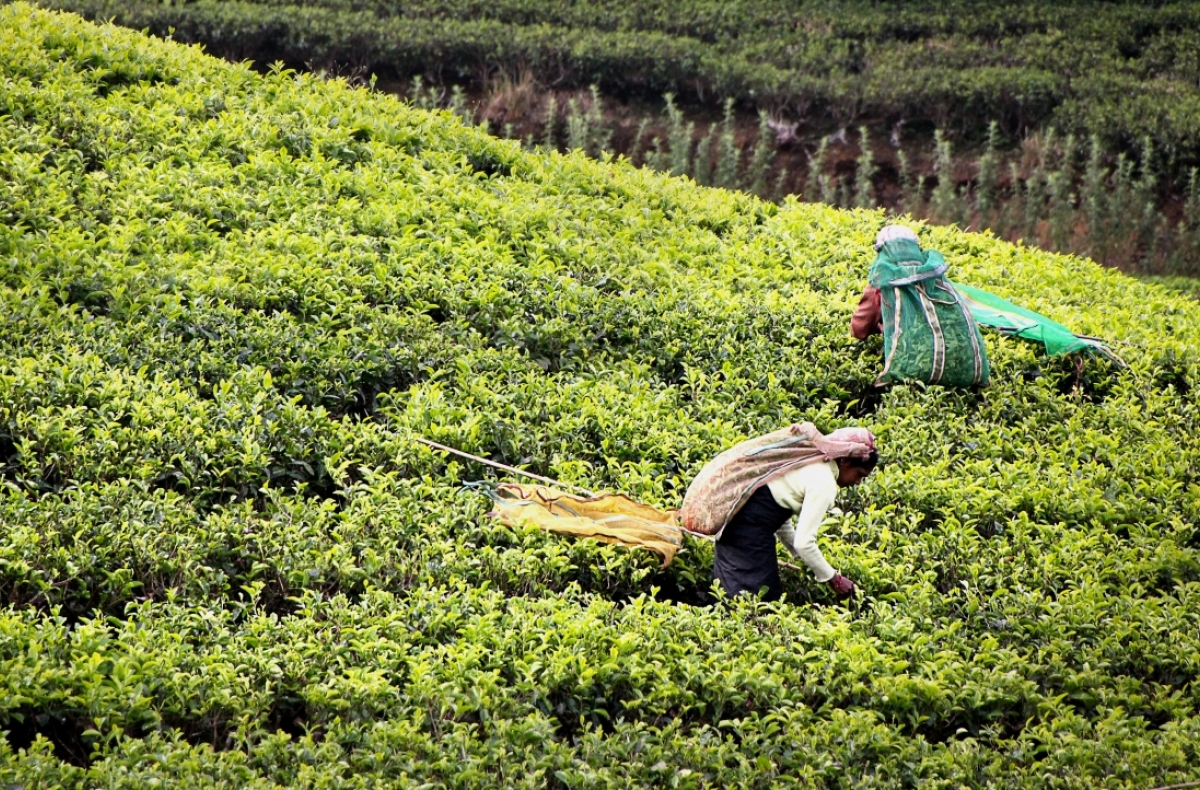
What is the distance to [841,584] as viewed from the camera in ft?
16.3

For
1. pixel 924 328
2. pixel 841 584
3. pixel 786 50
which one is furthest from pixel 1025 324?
pixel 786 50

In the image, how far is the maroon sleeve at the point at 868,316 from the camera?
7.05m

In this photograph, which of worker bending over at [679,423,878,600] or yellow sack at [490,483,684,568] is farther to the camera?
yellow sack at [490,483,684,568]

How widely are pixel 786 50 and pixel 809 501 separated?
43.9 ft

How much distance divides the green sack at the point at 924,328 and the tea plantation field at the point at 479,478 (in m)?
0.19

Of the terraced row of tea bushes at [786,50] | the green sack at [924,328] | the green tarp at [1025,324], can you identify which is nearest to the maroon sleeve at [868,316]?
the green sack at [924,328]

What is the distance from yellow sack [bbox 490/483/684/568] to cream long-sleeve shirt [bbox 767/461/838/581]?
0.47 meters

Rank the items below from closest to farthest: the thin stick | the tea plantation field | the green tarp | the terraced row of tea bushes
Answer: the tea plantation field < the thin stick < the green tarp < the terraced row of tea bushes

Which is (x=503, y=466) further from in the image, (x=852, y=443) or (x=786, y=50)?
(x=786, y=50)

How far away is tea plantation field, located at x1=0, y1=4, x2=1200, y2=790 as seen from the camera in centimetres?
395

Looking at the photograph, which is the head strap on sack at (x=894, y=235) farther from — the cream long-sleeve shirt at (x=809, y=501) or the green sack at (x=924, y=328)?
the cream long-sleeve shirt at (x=809, y=501)

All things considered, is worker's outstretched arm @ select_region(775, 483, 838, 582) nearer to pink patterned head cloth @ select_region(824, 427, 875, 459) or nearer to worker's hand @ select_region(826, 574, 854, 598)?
worker's hand @ select_region(826, 574, 854, 598)

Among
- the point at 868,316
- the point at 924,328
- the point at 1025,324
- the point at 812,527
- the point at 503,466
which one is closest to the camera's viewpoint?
the point at 812,527

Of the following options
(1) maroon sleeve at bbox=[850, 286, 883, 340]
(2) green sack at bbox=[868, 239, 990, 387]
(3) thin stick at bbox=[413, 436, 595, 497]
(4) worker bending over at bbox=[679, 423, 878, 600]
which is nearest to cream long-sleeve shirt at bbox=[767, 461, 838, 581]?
(4) worker bending over at bbox=[679, 423, 878, 600]
